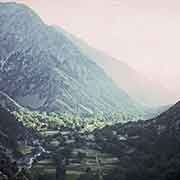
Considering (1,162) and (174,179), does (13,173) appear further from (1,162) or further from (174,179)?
(174,179)

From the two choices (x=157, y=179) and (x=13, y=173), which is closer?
(x=13, y=173)

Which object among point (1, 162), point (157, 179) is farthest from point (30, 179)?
point (157, 179)

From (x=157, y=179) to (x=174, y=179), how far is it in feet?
31.7

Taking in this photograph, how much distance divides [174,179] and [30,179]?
5576 centimetres

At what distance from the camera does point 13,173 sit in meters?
183

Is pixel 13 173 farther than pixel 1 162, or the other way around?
pixel 1 162

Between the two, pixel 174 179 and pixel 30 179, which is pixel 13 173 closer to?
pixel 30 179

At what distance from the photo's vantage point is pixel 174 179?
19138 cm

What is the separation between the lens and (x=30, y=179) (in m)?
196

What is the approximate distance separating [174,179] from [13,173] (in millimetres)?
60972

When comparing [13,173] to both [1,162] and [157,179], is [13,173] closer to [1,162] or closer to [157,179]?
[1,162]

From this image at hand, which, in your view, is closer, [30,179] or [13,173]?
[13,173]

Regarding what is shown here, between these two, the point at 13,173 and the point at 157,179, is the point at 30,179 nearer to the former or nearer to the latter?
the point at 13,173

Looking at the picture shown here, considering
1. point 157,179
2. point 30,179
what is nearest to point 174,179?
point 157,179
